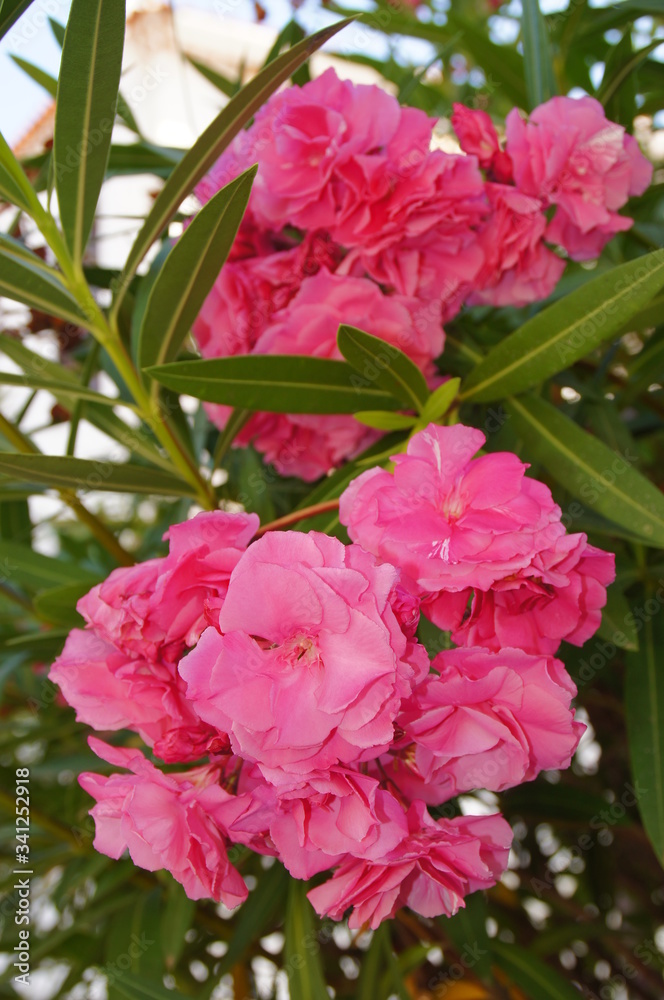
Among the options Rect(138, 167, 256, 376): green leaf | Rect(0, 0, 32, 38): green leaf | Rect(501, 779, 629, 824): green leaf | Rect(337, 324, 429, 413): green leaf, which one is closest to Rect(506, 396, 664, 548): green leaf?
Rect(337, 324, 429, 413): green leaf

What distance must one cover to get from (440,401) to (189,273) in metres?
0.26

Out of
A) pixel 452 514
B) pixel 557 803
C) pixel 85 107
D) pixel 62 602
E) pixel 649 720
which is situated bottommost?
pixel 557 803

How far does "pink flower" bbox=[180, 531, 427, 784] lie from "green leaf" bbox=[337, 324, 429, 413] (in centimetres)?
22

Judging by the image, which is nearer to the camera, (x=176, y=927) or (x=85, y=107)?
(x=85, y=107)

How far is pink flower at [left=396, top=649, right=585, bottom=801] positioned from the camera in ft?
1.69

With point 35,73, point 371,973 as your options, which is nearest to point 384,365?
point 35,73

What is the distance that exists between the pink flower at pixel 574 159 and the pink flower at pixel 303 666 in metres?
0.52

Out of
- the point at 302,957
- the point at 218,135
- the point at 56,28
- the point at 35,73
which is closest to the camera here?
the point at 218,135

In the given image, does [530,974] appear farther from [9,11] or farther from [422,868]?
[9,11]

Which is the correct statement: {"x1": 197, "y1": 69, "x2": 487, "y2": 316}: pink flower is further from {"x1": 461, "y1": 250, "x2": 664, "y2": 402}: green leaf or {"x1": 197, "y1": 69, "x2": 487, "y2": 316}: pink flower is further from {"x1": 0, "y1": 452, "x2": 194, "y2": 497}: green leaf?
{"x1": 0, "y1": 452, "x2": 194, "y2": 497}: green leaf

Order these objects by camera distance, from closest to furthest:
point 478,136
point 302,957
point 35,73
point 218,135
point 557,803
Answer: point 218,135 < point 478,136 < point 302,957 < point 35,73 < point 557,803

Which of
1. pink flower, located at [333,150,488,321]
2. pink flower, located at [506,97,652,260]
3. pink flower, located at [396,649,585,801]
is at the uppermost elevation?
pink flower, located at [506,97,652,260]

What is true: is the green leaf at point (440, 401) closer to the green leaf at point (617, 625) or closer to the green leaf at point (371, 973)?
the green leaf at point (617, 625)

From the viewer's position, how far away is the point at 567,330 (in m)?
0.66
